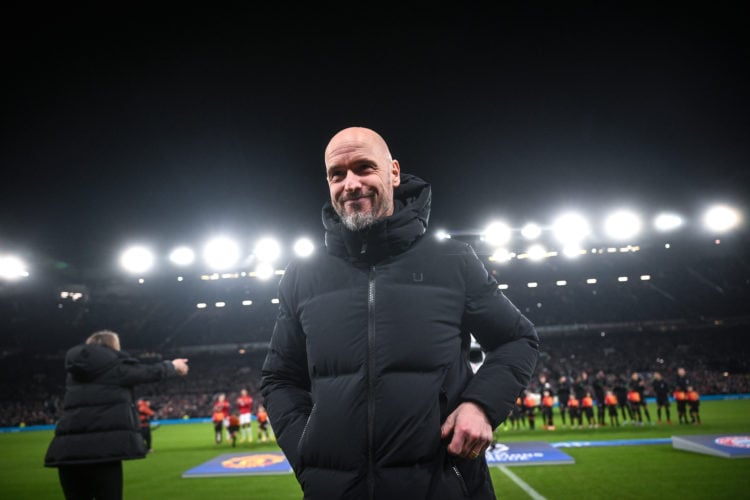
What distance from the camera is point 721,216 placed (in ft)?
76.1

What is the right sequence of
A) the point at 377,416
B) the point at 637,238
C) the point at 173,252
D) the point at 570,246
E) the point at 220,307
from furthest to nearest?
the point at 220,307
the point at 637,238
the point at 570,246
the point at 173,252
the point at 377,416

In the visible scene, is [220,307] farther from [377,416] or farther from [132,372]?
[377,416]

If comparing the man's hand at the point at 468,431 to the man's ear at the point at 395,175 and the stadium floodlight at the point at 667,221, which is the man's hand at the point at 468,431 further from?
the stadium floodlight at the point at 667,221

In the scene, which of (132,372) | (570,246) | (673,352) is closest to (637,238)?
(570,246)

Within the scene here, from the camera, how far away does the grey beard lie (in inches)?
75.4

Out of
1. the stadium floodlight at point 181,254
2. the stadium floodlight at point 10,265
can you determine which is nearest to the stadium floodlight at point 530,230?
the stadium floodlight at point 181,254

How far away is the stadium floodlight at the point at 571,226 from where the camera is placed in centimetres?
2152

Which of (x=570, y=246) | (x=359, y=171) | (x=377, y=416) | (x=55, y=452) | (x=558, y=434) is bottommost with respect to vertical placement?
(x=558, y=434)

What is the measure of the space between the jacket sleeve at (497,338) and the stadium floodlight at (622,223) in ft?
74.0

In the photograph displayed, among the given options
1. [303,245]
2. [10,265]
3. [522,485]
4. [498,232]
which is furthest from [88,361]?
[10,265]

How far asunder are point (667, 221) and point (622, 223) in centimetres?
344

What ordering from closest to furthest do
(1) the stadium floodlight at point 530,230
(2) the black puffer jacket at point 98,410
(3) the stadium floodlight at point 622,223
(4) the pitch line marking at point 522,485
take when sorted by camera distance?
(2) the black puffer jacket at point 98,410 → (4) the pitch line marking at point 522,485 → (3) the stadium floodlight at point 622,223 → (1) the stadium floodlight at point 530,230

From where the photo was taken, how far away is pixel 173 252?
22234mm

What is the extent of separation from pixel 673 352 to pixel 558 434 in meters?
32.8
